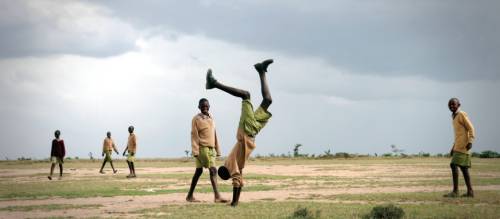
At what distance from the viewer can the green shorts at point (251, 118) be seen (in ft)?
36.9

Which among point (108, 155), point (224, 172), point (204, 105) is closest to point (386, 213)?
point (224, 172)

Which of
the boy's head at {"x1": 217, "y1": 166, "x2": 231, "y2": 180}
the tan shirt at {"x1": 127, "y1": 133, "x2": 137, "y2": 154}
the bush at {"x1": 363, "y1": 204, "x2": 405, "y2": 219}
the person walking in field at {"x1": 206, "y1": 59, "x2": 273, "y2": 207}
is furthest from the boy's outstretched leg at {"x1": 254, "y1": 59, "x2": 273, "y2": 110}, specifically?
the tan shirt at {"x1": 127, "y1": 133, "x2": 137, "y2": 154}

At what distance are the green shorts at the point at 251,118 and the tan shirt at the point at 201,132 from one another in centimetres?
212

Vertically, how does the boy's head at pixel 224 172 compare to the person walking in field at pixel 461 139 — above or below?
below

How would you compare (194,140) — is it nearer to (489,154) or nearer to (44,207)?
(44,207)

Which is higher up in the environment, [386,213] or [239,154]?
[239,154]

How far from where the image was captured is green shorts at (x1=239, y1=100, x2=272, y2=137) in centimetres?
1123

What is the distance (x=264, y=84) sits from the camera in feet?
36.1

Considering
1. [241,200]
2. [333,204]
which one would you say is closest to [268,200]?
[241,200]

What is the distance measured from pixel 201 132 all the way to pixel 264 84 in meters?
2.88

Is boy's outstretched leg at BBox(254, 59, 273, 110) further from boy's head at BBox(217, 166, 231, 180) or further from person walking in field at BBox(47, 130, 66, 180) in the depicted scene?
person walking in field at BBox(47, 130, 66, 180)

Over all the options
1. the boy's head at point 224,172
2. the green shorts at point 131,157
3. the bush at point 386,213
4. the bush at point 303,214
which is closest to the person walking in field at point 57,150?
the green shorts at point 131,157

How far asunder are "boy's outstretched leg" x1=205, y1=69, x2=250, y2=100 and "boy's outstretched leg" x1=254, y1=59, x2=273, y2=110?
0.34 metres

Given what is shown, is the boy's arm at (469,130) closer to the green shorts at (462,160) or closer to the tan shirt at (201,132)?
the green shorts at (462,160)
